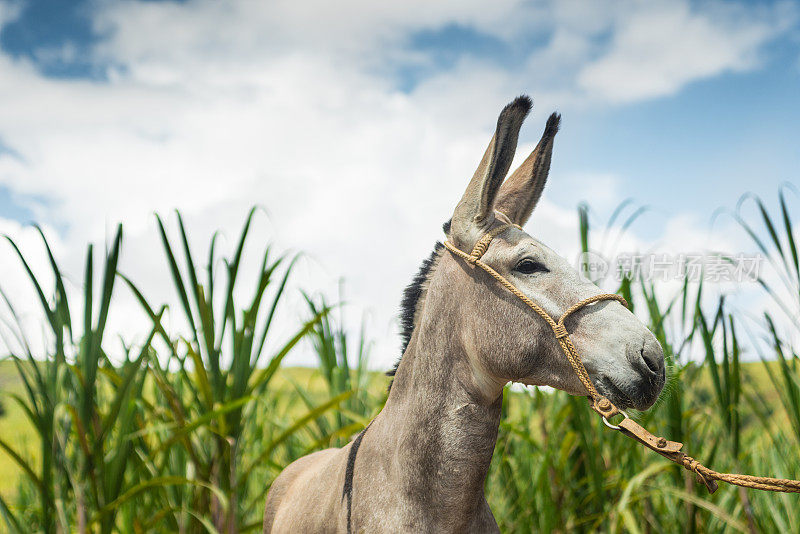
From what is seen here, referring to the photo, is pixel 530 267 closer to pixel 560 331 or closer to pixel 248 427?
pixel 560 331

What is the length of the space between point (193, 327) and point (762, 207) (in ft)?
7.10

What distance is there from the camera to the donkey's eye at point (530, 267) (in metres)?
1.58

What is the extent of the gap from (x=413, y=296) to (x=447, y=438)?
493mm

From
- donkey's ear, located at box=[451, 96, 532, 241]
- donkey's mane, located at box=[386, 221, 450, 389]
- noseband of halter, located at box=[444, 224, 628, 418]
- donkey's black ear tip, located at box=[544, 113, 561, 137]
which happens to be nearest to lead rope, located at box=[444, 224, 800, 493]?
noseband of halter, located at box=[444, 224, 628, 418]

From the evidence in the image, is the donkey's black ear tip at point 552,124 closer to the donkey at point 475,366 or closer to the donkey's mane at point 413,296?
the donkey at point 475,366

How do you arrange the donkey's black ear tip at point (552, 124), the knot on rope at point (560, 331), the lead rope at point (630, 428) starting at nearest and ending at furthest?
the lead rope at point (630, 428) → the knot on rope at point (560, 331) → the donkey's black ear tip at point (552, 124)

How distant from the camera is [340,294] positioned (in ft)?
11.1

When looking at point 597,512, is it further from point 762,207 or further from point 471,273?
point 471,273

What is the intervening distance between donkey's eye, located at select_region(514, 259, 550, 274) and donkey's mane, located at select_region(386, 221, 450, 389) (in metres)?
0.35

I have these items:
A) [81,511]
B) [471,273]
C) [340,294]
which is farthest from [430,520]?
[340,294]

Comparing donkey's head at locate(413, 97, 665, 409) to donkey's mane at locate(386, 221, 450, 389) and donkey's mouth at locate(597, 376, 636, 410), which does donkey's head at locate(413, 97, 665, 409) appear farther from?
donkey's mane at locate(386, 221, 450, 389)

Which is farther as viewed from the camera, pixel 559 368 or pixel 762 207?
pixel 762 207

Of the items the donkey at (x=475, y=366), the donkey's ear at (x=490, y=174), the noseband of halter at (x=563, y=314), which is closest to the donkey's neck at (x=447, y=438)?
the donkey at (x=475, y=366)

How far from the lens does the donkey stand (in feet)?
4.64
